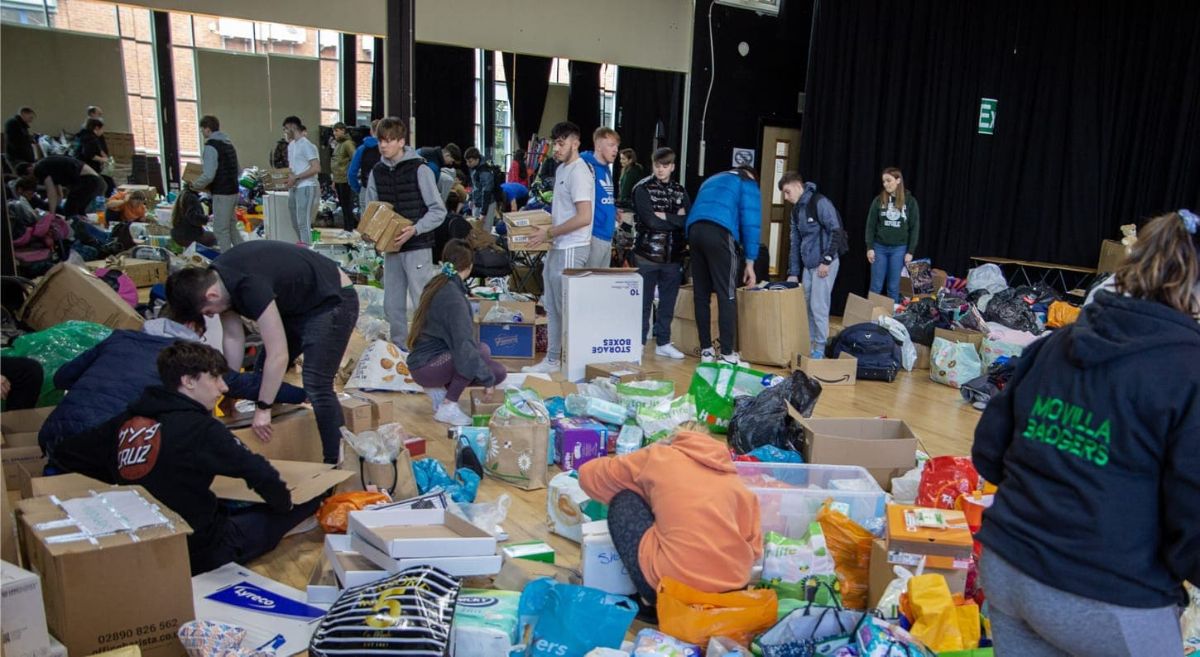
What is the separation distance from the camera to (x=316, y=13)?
7195mm

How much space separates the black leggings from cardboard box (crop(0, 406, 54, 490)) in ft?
7.28

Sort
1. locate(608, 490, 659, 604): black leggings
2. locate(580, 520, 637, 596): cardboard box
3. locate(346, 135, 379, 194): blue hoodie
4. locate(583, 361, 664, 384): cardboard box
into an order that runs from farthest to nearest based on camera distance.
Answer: locate(346, 135, 379, 194): blue hoodie → locate(583, 361, 664, 384): cardboard box → locate(580, 520, 637, 596): cardboard box → locate(608, 490, 659, 604): black leggings

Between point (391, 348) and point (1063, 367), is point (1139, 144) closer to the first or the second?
point (391, 348)

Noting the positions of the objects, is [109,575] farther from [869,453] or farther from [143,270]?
[143,270]

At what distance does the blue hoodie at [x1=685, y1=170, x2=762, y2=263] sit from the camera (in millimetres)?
5914

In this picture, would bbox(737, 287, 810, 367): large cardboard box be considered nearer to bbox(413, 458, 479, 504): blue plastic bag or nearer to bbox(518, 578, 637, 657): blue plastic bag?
bbox(413, 458, 479, 504): blue plastic bag

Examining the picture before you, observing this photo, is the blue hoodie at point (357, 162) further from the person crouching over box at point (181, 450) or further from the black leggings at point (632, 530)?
the black leggings at point (632, 530)

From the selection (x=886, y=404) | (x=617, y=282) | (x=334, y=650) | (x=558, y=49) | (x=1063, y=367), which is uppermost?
(x=558, y=49)

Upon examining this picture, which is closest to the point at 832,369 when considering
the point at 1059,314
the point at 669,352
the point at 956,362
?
the point at 956,362

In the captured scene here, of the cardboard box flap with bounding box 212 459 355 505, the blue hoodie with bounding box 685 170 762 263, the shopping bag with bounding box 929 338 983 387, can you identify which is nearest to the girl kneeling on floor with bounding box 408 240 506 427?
the cardboard box flap with bounding box 212 459 355 505

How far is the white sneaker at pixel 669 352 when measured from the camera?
629cm

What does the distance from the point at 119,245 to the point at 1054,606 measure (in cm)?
858

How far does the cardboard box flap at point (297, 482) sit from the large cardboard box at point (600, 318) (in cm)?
212

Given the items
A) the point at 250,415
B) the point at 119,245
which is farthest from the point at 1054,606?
the point at 119,245
